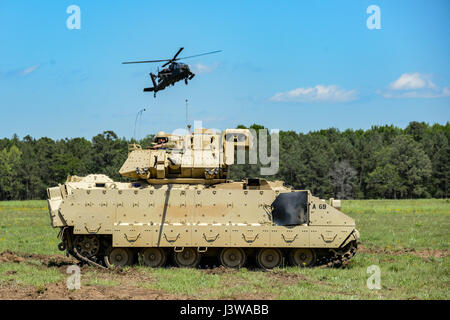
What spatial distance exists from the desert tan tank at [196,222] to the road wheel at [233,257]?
3cm

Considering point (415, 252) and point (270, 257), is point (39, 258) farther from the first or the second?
point (415, 252)

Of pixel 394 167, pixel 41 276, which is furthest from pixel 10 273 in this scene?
pixel 394 167

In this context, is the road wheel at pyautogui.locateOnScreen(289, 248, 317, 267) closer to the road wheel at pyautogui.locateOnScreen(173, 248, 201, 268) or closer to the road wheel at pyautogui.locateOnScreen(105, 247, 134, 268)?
the road wheel at pyautogui.locateOnScreen(173, 248, 201, 268)

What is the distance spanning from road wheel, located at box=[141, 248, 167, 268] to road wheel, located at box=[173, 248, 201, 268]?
1.27 ft

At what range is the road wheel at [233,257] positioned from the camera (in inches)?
728

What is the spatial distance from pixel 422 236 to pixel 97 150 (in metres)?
59.1

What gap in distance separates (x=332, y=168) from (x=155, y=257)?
247ft

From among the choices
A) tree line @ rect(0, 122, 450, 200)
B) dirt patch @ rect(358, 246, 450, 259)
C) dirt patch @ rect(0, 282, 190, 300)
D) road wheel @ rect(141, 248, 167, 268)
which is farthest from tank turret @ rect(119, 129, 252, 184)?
tree line @ rect(0, 122, 450, 200)

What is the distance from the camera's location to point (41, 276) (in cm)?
1655

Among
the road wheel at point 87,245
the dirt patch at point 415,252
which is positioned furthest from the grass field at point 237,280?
the road wheel at point 87,245

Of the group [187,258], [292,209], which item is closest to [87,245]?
[187,258]

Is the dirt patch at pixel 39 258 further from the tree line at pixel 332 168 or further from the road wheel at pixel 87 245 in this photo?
the tree line at pixel 332 168

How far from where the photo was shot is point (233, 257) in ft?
61.1
